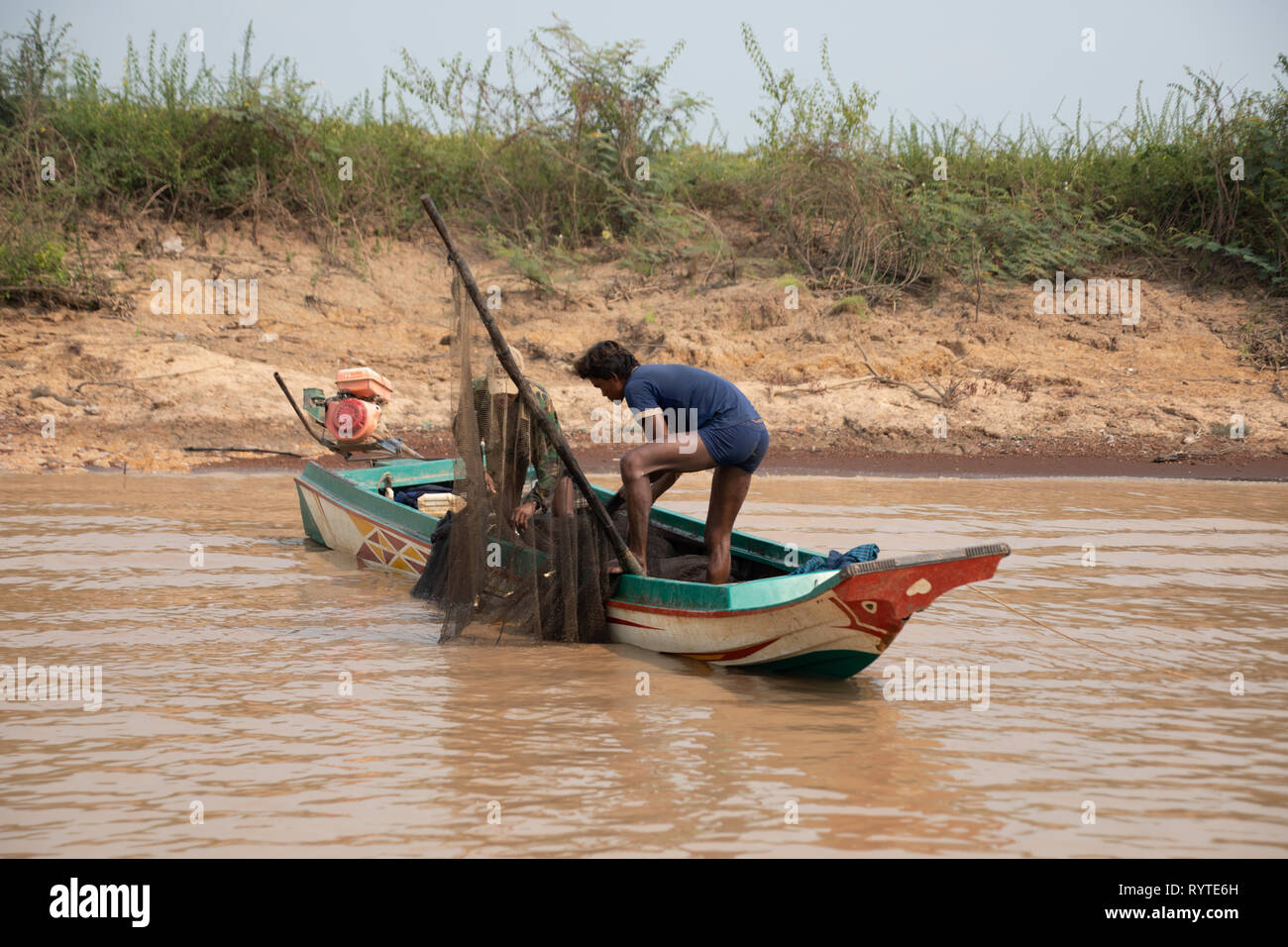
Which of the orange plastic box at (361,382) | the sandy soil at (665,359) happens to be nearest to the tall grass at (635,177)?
the sandy soil at (665,359)

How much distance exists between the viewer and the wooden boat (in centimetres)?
458

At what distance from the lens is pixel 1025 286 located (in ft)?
50.8

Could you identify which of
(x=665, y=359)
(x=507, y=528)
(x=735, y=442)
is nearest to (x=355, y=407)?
(x=507, y=528)

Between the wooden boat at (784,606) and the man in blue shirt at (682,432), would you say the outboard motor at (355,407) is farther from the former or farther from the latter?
the man in blue shirt at (682,432)

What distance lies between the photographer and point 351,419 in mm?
8609

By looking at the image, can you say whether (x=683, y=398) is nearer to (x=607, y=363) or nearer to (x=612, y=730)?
(x=607, y=363)

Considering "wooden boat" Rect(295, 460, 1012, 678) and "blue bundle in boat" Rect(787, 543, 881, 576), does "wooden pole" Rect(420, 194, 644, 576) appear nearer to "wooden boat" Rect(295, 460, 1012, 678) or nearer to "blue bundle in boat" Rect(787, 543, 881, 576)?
"wooden boat" Rect(295, 460, 1012, 678)

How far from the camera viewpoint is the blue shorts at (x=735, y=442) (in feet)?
18.8

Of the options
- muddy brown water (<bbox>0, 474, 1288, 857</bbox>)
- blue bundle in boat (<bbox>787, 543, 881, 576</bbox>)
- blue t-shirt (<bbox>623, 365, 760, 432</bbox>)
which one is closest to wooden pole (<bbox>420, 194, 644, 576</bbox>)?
blue t-shirt (<bbox>623, 365, 760, 432</bbox>)

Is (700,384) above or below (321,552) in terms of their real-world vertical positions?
above

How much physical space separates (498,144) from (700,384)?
12.4 m
